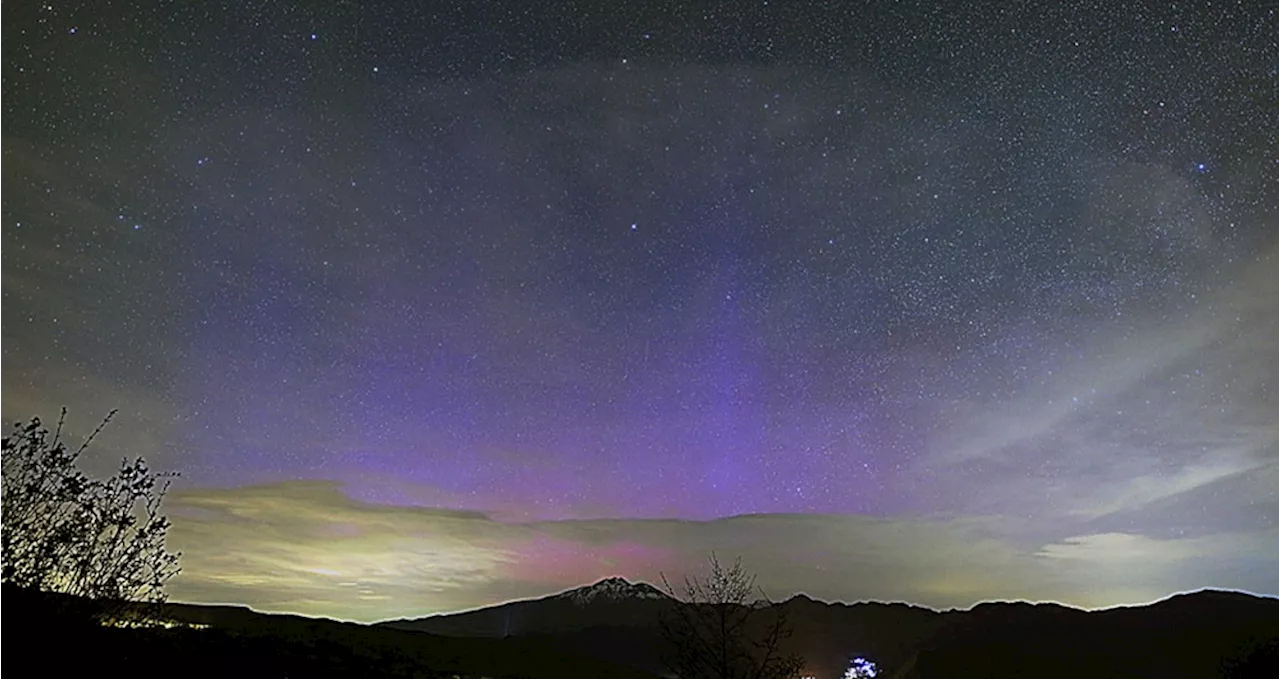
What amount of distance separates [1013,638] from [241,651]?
103 m

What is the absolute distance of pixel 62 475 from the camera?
5605 millimetres

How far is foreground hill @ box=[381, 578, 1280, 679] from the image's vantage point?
79.4m

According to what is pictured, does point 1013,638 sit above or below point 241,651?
above

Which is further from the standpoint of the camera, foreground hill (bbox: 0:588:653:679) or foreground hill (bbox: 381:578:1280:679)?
foreground hill (bbox: 381:578:1280:679)

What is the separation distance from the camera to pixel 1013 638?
101 meters

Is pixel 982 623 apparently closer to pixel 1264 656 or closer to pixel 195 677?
pixel 1264 656

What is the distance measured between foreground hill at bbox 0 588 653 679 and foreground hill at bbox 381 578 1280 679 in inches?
491

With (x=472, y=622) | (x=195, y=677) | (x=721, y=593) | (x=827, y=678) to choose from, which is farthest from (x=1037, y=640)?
(x=472, y=622)

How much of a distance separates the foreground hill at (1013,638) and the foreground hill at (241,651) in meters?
12.5

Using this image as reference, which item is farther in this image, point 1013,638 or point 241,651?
point 1013,638

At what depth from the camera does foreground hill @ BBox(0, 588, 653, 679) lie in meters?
5.71

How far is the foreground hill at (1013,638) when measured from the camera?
261ft

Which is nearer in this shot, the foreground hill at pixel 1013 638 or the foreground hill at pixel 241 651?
the foreground hill at pixel 241 651

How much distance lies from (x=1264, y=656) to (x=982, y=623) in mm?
97824
